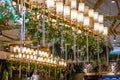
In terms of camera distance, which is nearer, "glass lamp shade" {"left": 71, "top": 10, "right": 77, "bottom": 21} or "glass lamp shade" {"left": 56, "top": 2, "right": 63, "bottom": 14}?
"glass lamp shade" {"left": 56, "top": 2, "right": 63, "bottom": 14}

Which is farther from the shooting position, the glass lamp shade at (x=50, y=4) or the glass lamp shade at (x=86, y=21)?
the glass lamp shade at (x=86, y=21)

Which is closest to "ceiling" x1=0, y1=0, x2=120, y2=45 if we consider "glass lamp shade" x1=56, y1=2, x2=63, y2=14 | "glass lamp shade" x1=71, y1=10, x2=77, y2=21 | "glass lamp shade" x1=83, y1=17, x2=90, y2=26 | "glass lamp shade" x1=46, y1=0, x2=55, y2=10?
"glass lamp shade" x1=83, y1=17, x2=90, y2=26

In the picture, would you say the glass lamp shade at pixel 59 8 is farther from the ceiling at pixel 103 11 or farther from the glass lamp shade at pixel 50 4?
the ceiling at pixel 103 11

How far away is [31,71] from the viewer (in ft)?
46.5

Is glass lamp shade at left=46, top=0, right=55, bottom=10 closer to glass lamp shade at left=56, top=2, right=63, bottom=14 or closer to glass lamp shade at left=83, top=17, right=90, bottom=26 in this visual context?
glass lamp shade at left=56, top=2, right=63, bottom=14

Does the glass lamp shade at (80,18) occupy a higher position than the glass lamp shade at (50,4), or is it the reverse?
the glass lamp shade at (50,4)

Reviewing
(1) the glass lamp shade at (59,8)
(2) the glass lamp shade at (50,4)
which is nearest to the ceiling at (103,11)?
(1) the glass lamp shade at (59,8)

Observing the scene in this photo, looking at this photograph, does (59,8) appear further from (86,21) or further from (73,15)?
(86,21)

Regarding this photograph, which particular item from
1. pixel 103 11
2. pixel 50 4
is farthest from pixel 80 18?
pixel 103 11

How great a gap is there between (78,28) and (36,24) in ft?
3.62

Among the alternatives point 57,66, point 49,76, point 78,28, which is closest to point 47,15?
point 78,28

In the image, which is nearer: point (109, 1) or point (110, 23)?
point (109, 1)

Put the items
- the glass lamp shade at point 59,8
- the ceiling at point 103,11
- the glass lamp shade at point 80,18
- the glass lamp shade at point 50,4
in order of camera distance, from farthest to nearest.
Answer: the ceiling at point 103,11
the glass lamp shade at point 80,18
the glass lamp shade at point 59,8
the glass lamp shade at point 50,4

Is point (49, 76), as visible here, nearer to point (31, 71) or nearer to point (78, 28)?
point (31, 71)
